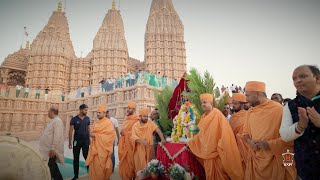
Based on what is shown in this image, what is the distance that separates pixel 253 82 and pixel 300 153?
1.21 metres

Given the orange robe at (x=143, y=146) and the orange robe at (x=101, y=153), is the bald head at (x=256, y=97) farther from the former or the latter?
the orange robe at (x=101, y=153)

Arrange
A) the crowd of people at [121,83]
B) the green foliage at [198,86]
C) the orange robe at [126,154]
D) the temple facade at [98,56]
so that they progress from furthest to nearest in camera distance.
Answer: the temple facade at [98,56] < the crowd of people at [121,83] < the orange robe at [126,154] < the green foliage at [198,86]

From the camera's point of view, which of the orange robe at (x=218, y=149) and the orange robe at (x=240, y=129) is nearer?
the orange robe at (x=218, y=149)

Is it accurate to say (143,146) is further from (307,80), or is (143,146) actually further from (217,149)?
(307,80)

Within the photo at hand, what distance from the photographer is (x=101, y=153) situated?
5.11 meters

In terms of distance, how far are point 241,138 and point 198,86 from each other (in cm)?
141

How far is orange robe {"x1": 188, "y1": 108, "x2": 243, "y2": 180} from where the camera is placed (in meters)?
3.16

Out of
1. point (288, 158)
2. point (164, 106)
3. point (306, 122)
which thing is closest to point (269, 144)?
point (288, 158)

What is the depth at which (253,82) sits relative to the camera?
3.01 m

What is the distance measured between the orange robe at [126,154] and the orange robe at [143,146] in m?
0.42

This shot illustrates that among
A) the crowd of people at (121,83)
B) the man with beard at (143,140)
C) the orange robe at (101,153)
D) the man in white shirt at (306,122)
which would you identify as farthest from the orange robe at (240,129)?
the crowd of people at (121,83)

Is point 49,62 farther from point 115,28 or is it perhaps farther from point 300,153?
point 300,153

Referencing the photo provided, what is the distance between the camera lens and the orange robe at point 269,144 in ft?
8.06

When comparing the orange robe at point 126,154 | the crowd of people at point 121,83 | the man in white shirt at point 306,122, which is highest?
the crowd of people at point 121,83
